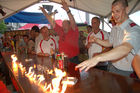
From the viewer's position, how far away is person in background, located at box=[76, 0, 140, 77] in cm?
99

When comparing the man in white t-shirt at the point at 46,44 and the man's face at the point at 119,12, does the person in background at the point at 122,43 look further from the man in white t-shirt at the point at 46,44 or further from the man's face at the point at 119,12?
the man in white t-shirt at the point at 46,44

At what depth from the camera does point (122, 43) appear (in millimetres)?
1160

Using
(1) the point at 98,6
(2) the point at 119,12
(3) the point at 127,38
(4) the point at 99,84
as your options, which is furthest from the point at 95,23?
(1) the point at 98,6

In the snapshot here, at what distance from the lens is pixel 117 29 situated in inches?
65.8

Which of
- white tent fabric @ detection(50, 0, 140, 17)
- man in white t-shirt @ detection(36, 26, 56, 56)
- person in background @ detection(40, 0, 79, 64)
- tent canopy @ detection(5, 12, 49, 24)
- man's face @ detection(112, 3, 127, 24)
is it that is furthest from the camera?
tent canopy @ detection(5, 12, 49, 24)

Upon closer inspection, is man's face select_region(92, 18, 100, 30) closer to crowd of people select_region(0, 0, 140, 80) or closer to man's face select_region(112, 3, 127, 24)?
crowd of people select_region(0, 0, 140, 80)

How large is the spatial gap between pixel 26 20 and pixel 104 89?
7.55m

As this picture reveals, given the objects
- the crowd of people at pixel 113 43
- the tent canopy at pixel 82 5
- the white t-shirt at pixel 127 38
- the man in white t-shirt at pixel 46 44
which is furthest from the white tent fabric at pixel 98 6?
the white t-shirt at pixel 127 38

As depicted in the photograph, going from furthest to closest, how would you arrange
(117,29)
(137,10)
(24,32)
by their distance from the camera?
(24,32)
(137,10)
(117,29)

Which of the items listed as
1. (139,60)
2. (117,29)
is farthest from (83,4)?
(139,60)

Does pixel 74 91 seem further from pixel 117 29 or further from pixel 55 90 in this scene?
pixel 117 29

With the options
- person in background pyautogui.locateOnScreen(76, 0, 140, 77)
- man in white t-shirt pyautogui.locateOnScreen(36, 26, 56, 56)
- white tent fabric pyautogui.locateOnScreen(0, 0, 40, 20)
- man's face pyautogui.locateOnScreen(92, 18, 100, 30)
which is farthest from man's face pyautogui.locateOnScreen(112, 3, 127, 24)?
white tent fabric pyautogui.locateOnScreen(0, 0, 40, 20)

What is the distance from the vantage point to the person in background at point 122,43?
99 centimetres

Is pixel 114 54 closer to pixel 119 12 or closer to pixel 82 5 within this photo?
pixel 119 12
